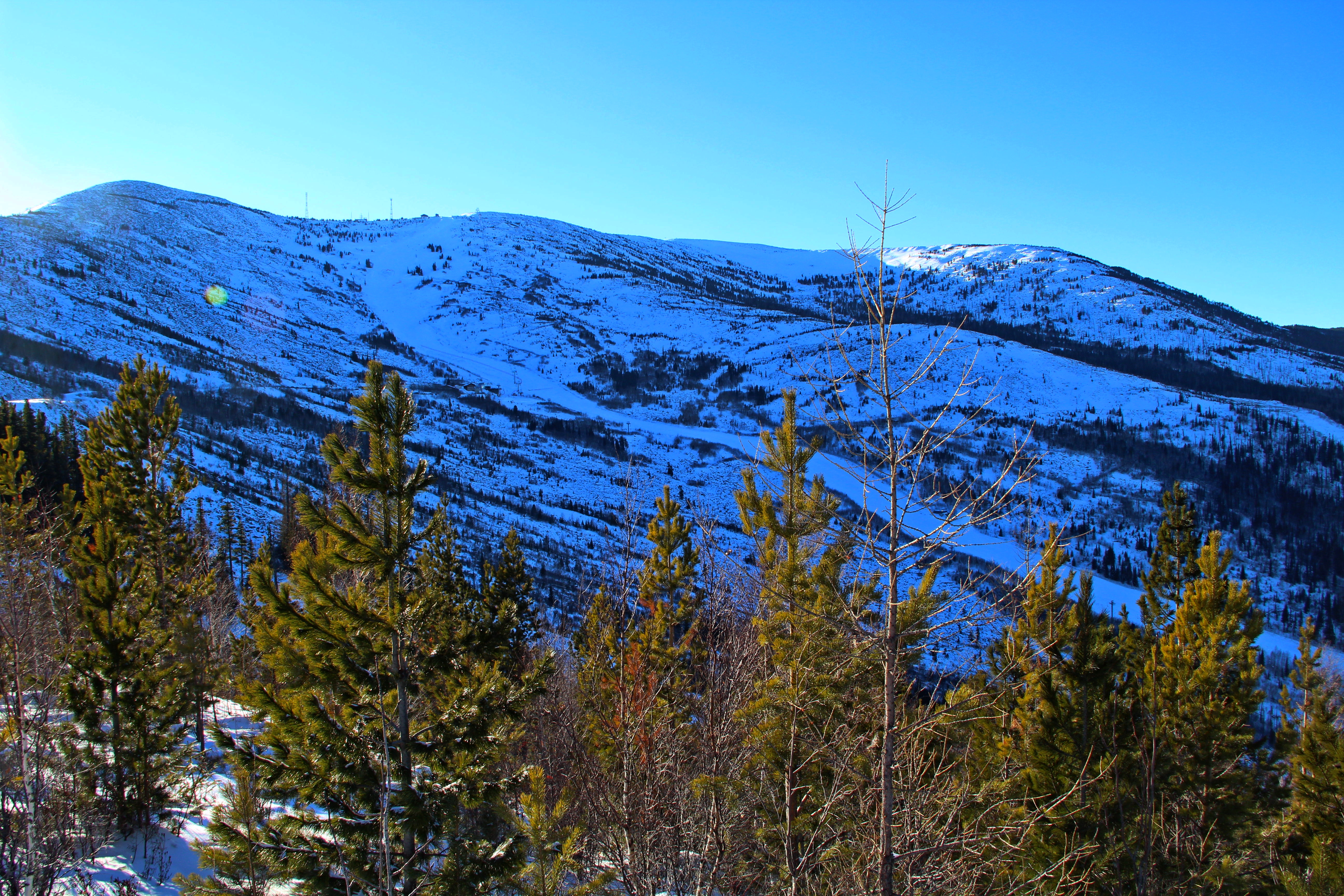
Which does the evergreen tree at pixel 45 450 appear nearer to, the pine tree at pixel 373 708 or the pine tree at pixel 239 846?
the pine tree at pixel 239 846

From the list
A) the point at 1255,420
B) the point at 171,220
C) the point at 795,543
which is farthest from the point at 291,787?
the point at 171,220

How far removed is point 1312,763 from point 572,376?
113 meters

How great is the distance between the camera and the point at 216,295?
12256 centimetres

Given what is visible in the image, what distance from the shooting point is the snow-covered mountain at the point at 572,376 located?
65688 millimetres

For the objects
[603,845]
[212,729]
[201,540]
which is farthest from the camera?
[201,540]

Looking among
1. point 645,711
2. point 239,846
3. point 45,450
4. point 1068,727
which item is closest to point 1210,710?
point 1068,727

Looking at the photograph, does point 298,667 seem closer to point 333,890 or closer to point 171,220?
point 333,890

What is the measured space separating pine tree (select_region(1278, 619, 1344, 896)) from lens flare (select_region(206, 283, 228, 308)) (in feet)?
470

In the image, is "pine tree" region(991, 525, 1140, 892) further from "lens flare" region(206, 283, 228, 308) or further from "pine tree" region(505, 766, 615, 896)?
"lens flare" region(206, 283, 228, 308)

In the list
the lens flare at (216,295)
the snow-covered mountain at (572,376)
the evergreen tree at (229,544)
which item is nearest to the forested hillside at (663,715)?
the snow-covered mountain at (572,376)

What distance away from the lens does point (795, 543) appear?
900 centimetres

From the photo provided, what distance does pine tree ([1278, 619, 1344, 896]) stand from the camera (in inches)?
463

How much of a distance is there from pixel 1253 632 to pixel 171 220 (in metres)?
207

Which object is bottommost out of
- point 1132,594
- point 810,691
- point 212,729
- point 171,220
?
point 1132,594
